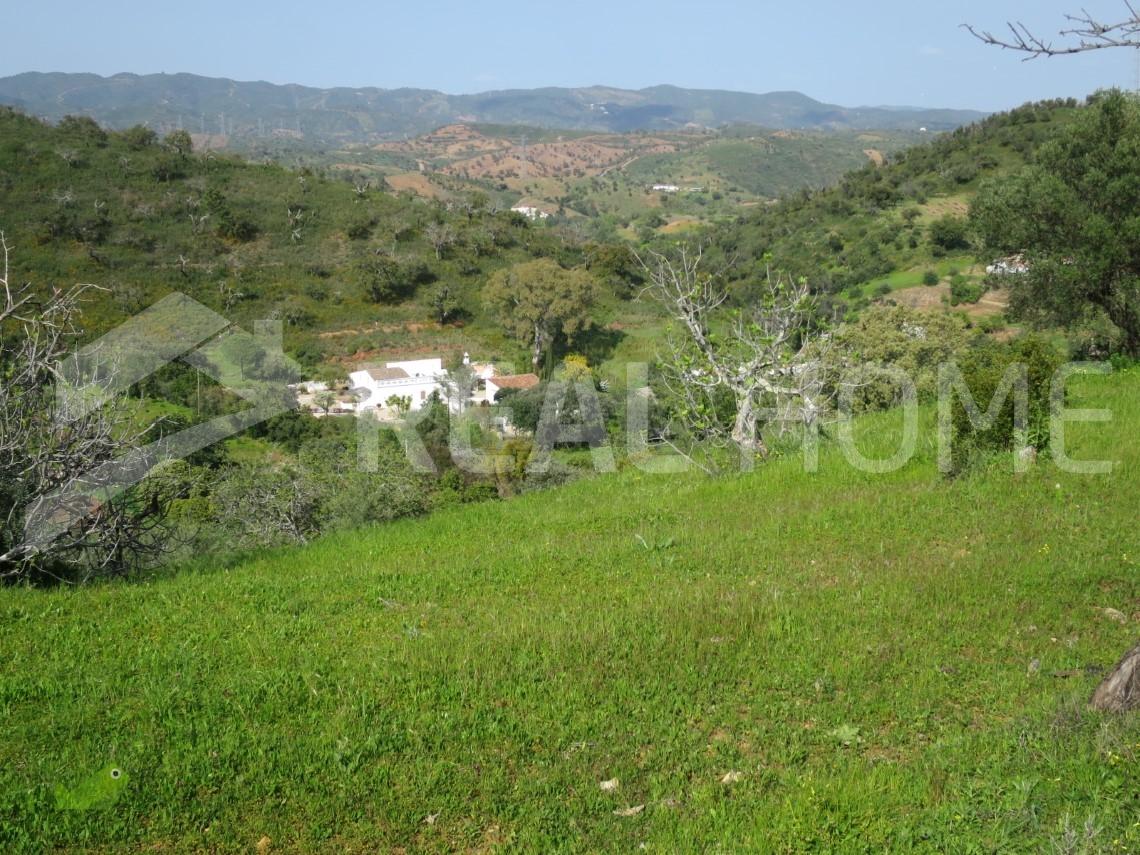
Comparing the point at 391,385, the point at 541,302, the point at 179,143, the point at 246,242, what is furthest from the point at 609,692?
the point at 179,143

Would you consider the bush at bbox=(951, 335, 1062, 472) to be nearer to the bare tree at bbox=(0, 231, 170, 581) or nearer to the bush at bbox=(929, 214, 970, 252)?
the bare tree at bbox=(0, 231, 170, 581)

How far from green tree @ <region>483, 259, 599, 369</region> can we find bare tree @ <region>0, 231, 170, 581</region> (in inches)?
1518

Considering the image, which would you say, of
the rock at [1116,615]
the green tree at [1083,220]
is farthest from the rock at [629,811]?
the green tree at [1083,220]

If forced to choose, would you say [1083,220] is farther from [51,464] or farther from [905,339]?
[51,464]

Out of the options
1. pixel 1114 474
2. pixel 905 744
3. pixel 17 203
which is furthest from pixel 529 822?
pixel 17 203

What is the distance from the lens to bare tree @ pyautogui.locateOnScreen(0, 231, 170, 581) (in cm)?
673

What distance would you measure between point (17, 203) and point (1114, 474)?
55693mm

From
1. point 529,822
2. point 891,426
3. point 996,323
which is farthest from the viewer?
point 996,323

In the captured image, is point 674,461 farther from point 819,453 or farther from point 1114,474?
point 1114,474

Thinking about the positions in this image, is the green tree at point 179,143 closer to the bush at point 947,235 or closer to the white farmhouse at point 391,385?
the white farmhouse at point 391,385

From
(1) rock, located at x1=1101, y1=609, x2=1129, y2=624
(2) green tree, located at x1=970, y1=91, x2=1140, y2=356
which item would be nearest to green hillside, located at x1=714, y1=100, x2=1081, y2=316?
(2) green tree, located at x1=970, y1=91, x2=1140, y2=356

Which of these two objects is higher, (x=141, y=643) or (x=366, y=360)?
(x=141, y=643)

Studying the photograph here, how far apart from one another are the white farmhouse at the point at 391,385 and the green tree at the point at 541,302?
6421 mm

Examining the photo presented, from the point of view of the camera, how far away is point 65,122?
60.1 m
